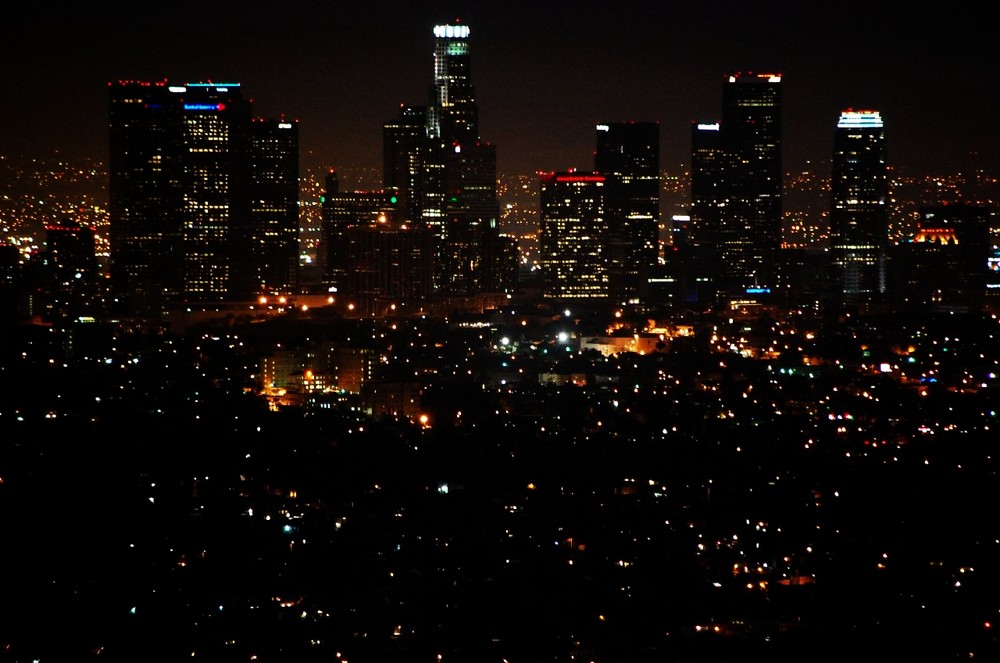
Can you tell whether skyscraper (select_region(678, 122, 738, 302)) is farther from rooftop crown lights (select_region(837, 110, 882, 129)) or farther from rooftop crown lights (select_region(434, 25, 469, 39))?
rooftop crown lights (select_region(434, 25, 469, 39))

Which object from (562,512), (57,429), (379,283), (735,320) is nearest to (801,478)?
(562,512)

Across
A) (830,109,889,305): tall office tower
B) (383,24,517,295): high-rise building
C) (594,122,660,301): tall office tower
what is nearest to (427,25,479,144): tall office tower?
(383,24,517,295): high-rise building

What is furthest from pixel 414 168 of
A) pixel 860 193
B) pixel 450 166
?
pixel 860 193

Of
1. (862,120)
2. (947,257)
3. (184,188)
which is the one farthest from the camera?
(862,120)

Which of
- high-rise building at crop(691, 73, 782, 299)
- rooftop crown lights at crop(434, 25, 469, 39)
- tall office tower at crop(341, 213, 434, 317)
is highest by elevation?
rooftop crown lights at crop(434, 25, 469, 39)

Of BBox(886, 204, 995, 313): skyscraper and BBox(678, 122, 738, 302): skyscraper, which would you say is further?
BBox(678, 122, 738, 302): skyscraper

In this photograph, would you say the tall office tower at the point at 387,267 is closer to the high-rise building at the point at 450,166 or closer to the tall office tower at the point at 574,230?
the high-rise building at the point at 450,166

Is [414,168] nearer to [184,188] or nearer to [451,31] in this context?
[451,31]

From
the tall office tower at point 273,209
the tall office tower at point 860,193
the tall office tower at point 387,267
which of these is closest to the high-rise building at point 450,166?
the tall office tower at point 387,267
